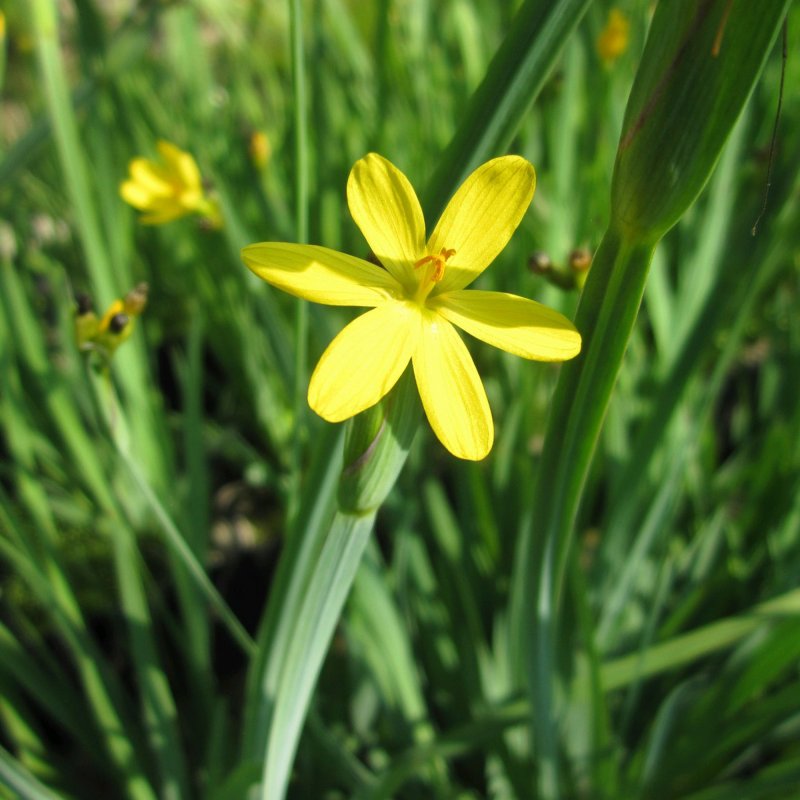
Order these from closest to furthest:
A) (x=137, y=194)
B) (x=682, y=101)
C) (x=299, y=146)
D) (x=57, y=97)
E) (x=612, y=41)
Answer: (x=682, y=101) → (x=299, y=146) → (x=57, y=97) → (x=137, y=194) → (x=612, y=41)

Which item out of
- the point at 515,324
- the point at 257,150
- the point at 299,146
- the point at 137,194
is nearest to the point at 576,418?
the point at 515,324

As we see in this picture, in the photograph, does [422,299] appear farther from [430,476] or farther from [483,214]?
[430,476]

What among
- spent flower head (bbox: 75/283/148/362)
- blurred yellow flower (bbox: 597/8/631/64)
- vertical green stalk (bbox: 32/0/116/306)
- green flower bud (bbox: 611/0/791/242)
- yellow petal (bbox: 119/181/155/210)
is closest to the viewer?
green flower bud (bbox: 611/0/791/242)

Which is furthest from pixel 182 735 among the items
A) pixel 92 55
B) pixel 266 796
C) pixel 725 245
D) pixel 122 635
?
pixel 725 245

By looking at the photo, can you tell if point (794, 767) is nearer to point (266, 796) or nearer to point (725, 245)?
point (266, 796)

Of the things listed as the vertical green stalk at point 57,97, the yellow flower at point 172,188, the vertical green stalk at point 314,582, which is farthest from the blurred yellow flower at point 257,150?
the vertical green stalk at point 314,582

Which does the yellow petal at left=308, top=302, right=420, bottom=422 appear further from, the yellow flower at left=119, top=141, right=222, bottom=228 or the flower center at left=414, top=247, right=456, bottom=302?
the yellow flower at left=119, top=141, right=222, bottom=228

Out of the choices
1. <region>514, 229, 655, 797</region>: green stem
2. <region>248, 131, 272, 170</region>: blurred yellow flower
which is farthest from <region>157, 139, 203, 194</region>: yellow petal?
<region>514, 229, 655, 797</region>: green stem
